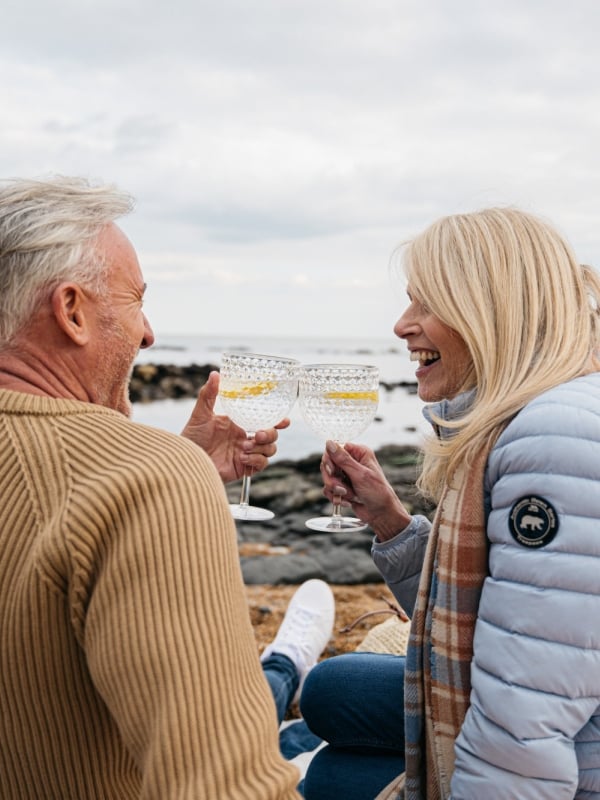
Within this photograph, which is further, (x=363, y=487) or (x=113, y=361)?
(x=363, y=487)

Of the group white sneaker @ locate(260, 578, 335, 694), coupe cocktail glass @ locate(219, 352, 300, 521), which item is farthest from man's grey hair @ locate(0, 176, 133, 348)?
white sneaker @ locate(260, 578, 335, 694)

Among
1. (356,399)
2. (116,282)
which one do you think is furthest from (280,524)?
(116,282)

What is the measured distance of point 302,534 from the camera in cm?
873

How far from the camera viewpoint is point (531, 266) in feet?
7.57

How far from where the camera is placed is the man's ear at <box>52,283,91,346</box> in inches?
69.0

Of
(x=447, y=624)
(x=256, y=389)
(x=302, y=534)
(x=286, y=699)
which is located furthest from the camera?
(x=302, y=534)

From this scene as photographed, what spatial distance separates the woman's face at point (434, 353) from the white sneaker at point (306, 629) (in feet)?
6.67

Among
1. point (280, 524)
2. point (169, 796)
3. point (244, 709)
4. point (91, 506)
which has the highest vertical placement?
point (91, 506)

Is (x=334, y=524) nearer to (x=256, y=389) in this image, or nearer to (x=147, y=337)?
(x=256, y=389)

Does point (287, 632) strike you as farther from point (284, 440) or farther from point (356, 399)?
point (284, 440)

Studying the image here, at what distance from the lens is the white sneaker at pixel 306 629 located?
4152mm

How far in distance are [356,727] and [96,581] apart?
68.1 inches

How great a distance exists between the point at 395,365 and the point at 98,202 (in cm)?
3969

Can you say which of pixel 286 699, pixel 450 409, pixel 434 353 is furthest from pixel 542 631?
pixel 286 699
